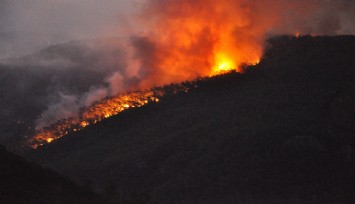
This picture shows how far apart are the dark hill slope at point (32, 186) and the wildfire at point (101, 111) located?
60.5 m

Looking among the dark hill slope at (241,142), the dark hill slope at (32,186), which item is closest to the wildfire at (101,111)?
the dark hill slope at (241,142)

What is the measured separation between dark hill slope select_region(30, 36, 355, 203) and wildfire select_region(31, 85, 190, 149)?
3.95 metres

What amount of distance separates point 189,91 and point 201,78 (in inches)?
257

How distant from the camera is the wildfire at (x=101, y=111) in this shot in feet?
409

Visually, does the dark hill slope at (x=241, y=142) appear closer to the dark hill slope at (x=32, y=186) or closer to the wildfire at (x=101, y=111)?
the wildfire at (x=101, y=111)

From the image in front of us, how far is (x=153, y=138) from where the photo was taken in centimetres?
11012

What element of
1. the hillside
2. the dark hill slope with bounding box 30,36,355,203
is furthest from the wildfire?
the hillside

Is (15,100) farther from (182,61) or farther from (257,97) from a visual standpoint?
(257,97)

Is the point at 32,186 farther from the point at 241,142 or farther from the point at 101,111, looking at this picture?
the point at 101,111

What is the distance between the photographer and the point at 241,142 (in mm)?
100062

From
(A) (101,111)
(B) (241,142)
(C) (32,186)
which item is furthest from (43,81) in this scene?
(C) (32,186)

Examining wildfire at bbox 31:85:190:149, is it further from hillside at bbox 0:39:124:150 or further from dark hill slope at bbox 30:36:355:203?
hillside at bbox 0:39:124:150

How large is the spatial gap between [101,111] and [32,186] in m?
74.6

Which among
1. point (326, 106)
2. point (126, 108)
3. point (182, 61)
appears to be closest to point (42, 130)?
point (126, 108)
